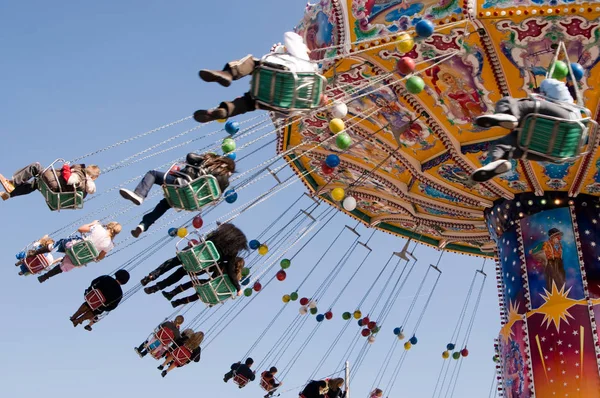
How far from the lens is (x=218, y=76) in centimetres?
662

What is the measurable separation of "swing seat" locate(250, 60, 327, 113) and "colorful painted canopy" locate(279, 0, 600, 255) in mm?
1610

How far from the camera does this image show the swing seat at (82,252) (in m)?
9.47

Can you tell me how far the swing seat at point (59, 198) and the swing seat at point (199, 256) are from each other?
1.51 meters

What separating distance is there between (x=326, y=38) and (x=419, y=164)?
258cm

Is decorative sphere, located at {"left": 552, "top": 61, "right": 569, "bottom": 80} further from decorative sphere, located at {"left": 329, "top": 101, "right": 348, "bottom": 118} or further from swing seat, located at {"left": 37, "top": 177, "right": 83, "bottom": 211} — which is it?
swing seat, located at {"left": 37, "top": 177, "right": 83, "bottom": 211}

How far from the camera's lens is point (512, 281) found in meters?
10.9

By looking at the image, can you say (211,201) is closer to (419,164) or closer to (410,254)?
(419,164)

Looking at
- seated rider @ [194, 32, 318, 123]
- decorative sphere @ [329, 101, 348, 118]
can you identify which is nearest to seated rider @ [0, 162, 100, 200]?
seated rider @ [194, 32, 318, 123]

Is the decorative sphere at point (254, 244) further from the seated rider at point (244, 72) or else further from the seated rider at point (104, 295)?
the seated rider at point (244, 72)

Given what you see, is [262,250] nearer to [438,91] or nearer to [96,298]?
[96,298]

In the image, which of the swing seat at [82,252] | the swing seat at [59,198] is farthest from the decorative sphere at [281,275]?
the swing seat at [59,198]

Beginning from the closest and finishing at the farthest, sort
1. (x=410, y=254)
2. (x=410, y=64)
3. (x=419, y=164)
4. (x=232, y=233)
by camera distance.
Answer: (x=410, y=64)
(x=232, y=233)
(x=419, y=164)
(x=410, y=254)

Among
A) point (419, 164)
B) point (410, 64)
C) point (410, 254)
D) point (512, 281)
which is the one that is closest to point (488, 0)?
point (410, 64)

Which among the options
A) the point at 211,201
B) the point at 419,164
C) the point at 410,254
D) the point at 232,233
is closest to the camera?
the point at 211,201
